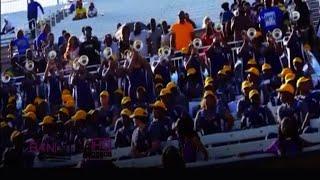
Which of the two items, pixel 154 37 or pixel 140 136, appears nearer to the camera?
pixel 140 136

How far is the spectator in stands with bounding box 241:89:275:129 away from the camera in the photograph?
3.10 metres

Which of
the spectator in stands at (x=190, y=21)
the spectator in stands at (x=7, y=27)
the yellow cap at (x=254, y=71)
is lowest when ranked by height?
the yellow cap at (x=254, y=71)

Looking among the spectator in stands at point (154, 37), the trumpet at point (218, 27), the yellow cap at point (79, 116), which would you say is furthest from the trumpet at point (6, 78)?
the trumpet at point (218, 27)

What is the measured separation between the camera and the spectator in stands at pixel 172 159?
10.1 ft

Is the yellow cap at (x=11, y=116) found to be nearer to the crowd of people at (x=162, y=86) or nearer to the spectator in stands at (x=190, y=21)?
the crowd of people at (x=162, y=86)

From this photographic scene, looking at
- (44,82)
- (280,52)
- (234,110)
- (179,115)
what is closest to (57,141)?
(44,82)

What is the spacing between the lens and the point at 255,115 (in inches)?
123

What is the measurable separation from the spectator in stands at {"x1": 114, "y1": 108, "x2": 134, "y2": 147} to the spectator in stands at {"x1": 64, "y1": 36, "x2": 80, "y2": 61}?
374mm

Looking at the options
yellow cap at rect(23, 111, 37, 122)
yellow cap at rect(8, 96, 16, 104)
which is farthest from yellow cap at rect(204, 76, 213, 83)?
yellow cap at rect(8, 96, 16, 104)

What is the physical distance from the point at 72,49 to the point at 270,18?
86 cm

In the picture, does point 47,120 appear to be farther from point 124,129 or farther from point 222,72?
point 222,72

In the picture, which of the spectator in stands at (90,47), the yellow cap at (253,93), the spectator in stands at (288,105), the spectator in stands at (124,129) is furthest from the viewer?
the spectator in stands at (90,47)

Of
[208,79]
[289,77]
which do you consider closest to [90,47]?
[208,79]

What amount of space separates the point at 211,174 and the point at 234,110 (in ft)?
1.61
